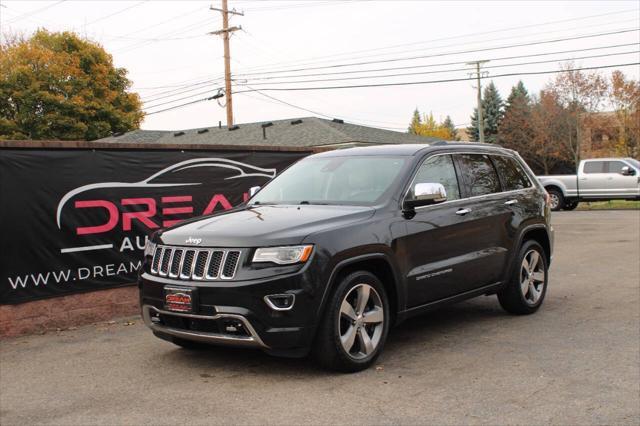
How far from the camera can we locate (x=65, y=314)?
289 inches

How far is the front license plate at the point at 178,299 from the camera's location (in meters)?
4.95

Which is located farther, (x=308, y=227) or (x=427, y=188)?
(x=427, y=188)

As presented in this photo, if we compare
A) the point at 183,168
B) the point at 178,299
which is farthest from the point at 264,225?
the point at 183,168

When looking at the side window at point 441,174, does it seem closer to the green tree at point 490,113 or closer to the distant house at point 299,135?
the distant house at point 299,135

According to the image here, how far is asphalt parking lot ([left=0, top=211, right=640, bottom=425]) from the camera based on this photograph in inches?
170

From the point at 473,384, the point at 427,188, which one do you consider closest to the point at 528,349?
the point at 473,384

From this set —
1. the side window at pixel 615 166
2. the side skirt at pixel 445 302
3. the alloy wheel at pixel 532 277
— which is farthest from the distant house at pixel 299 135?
the side skirt at pixel 445 302

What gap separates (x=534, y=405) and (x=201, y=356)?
2886 millimetres

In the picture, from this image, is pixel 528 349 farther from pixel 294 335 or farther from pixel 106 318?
pixel 106 318

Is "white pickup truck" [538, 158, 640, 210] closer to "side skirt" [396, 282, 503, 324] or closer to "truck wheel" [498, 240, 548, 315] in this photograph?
"truck wheel" [498, 240, 548, 315]

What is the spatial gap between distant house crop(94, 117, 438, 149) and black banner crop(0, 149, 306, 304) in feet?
69.5

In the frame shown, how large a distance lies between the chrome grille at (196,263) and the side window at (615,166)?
24.9 m

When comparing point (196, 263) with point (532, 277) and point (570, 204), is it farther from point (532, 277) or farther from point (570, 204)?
point (570, 204)

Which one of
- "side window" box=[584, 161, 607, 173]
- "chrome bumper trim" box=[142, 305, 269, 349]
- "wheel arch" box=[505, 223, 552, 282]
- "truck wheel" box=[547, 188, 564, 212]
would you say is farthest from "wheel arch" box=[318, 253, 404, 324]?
"side window" box=[584, 161, 607, 173]
